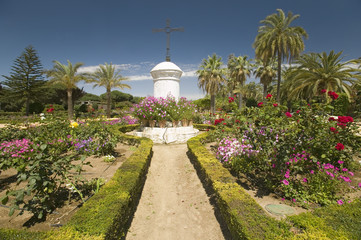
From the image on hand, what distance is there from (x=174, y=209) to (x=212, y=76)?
23.5 metres

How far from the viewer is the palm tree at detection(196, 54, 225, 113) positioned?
978 inches

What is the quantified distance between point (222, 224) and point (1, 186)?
4776 mm

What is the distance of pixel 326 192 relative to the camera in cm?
338

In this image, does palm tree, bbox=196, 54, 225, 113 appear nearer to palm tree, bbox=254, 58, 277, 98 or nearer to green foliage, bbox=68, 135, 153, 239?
palm tree, bbox=254, 58, 277, 98

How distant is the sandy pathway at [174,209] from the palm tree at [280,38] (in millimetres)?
17226

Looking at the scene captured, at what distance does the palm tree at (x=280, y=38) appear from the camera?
16.8 m

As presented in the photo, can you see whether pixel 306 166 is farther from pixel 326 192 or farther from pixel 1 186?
pixel 1 186

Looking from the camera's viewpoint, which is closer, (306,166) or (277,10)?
(306,166)

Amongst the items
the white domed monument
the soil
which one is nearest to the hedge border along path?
the soil

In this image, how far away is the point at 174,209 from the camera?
12.0 feet

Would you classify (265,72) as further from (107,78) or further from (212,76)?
(107,78)

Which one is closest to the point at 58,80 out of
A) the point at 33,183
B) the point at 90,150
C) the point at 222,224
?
the point at 90,150

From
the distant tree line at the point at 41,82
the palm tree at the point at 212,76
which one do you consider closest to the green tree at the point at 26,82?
the distant tree line at the point at 41,82

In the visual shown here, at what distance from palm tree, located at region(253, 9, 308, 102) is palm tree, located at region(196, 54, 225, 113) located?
726 centimetres
